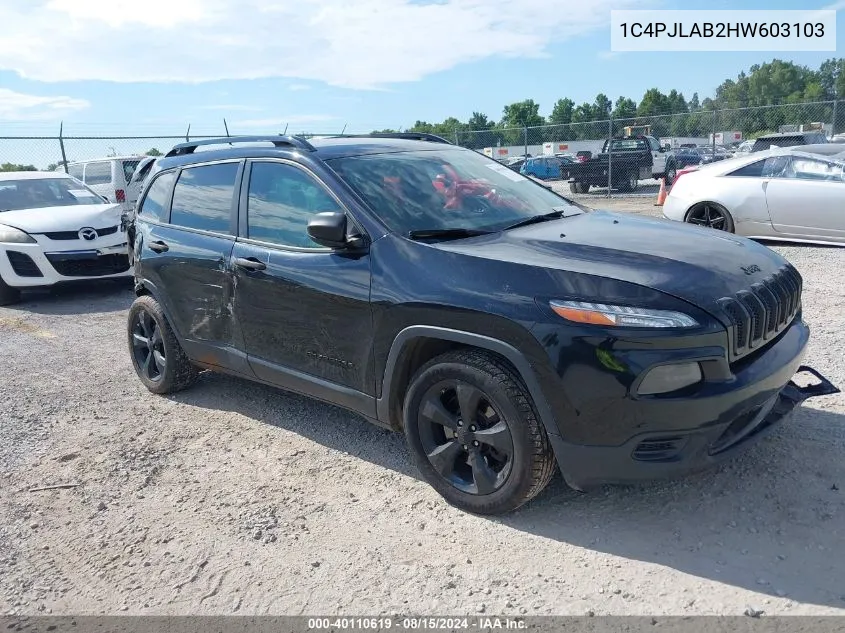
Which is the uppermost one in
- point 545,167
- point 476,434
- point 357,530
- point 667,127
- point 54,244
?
point 667,127

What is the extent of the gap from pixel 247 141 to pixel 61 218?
5.60 meters

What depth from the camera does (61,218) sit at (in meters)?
9.02

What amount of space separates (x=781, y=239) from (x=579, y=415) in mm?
8214

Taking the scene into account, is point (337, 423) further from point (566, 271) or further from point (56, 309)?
point (56, 309)

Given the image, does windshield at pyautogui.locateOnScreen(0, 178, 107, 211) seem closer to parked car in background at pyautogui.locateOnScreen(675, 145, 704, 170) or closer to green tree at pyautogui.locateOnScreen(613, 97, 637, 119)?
parked car in background at pyautogui.locateOnScreen(675, 145, 704, 170)

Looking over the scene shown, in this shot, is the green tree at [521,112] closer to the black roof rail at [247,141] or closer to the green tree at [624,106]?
the green tree at [624,106]

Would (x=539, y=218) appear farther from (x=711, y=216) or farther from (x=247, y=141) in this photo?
(x=711, y=216)

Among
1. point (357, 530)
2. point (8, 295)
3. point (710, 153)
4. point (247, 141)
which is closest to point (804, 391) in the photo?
point (357, 530)

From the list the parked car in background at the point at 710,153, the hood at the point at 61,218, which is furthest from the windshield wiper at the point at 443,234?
the parked car in background at the point at 710,153

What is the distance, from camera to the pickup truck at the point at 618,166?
2119cm

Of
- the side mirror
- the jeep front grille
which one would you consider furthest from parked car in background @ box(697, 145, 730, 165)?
the side mirror

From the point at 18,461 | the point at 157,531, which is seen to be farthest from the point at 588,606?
the point at 18,461

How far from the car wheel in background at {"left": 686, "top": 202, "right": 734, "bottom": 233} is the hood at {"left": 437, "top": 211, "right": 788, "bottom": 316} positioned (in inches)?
261

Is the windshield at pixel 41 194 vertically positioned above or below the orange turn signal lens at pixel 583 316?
above
